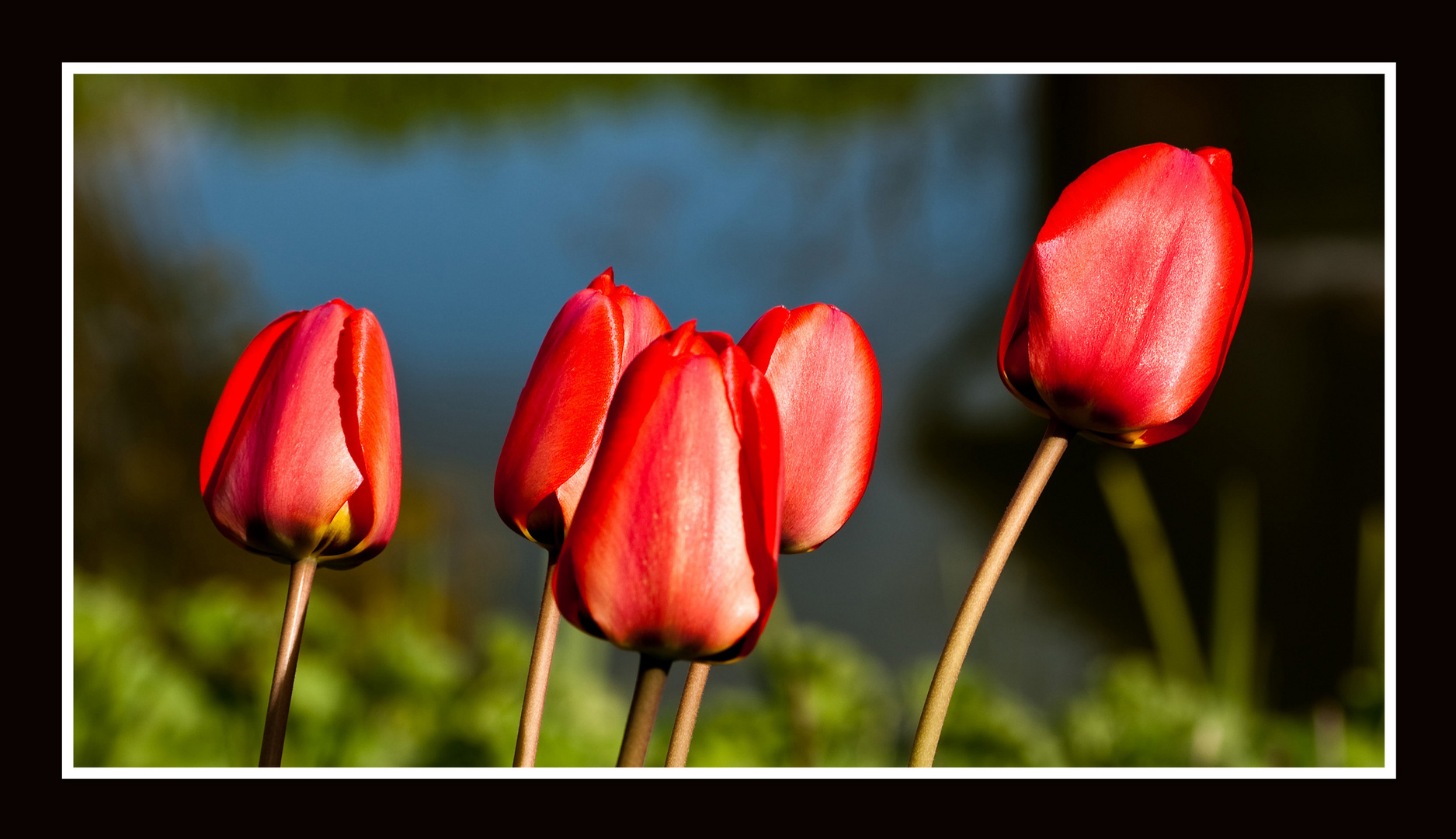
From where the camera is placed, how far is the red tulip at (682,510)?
16 cm

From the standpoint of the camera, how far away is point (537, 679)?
222 mm

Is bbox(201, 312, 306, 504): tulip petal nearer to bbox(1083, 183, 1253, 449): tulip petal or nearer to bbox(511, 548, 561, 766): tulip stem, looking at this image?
bbox(511, 548, 561, 766): tulip stem

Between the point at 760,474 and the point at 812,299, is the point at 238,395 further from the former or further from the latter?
the point at 812,299

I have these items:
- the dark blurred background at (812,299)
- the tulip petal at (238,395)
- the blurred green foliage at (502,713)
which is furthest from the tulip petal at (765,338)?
the dark blurred background at (812,299)

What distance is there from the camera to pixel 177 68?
1.20 feet

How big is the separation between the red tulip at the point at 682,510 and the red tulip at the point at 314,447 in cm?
8

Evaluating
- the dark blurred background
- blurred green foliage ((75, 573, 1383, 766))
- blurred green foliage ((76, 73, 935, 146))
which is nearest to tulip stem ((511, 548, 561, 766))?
blurred green foliage ((75, 573, 1383, 766))

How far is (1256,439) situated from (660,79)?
96 centimetres

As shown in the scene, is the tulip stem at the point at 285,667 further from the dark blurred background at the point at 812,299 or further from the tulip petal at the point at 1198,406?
the dark blurred background at the point at 812,299

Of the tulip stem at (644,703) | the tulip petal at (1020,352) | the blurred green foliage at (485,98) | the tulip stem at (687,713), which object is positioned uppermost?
the blurred green foliage at (485,98)

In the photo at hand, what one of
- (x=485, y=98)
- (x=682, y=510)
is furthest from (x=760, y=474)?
(x=485, y=98)

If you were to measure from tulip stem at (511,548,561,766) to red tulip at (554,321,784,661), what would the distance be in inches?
2.0
